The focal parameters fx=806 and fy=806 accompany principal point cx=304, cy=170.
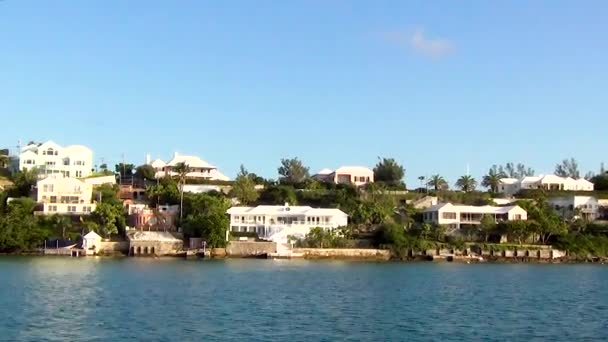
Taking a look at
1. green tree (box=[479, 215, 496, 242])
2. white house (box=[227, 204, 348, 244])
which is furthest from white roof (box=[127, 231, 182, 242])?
green tree (box=[479, 215, 496, 242])

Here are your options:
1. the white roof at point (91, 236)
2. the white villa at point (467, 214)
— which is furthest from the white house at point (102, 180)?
the white villa at point (467, 214)

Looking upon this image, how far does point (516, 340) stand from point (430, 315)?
7203 millimetres

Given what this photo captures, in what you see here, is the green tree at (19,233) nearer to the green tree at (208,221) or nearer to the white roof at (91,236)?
the white roof at (91,236)

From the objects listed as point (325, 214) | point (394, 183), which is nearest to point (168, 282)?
point (325, 214)

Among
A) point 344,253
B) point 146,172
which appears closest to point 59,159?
point 146,172

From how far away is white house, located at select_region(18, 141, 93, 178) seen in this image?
106875 millimetres

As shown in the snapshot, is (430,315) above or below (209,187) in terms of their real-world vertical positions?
below

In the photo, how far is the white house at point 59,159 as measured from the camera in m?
107

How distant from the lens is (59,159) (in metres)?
108

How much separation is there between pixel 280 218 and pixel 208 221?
425 inches

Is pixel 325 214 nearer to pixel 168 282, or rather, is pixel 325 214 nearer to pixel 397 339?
pixel 168 282

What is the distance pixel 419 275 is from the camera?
62.0 metres

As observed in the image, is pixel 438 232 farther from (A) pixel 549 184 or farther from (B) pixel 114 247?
(A) pixel 549 184

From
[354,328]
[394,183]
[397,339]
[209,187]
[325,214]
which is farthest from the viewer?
[394,183]
